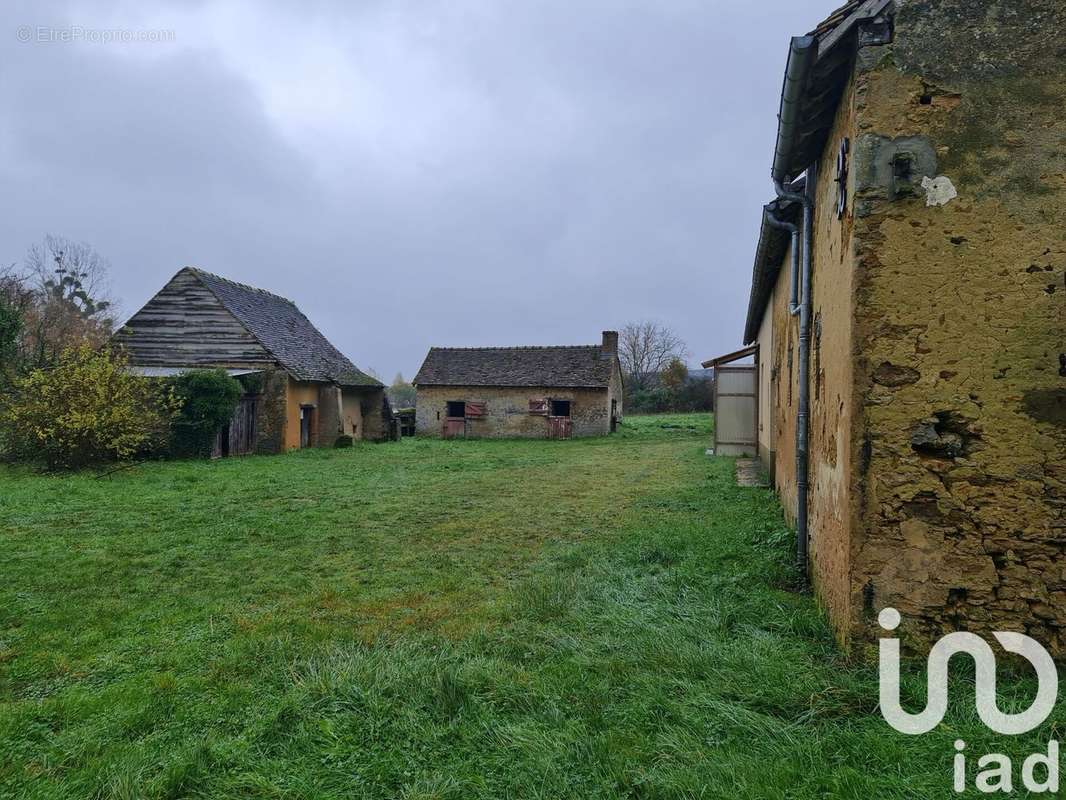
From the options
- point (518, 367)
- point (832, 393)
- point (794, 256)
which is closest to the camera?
point (832, 393)

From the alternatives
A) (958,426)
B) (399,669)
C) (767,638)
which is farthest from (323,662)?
(958,426)

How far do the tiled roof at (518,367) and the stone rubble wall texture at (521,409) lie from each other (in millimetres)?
353

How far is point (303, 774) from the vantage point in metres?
2.78

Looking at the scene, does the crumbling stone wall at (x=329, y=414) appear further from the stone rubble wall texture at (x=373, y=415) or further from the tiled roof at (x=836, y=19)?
the tiled roof at (x=836, y=19)

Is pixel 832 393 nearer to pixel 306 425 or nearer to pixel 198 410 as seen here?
pixel 198 410

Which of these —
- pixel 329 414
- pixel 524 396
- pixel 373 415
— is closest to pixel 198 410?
pixel 329 414

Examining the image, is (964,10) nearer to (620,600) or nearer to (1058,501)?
(1058,501)

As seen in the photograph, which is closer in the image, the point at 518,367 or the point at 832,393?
the point at 832,393

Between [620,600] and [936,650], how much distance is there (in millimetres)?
2267

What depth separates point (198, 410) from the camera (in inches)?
623

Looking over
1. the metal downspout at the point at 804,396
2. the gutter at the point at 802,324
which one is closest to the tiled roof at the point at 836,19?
the gutter at the point at 802,324

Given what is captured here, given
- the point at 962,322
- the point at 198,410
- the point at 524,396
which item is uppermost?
the point at 524,396

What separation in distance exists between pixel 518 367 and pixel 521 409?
2619mm

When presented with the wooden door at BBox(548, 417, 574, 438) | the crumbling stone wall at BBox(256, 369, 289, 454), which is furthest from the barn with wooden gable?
the wooden door at BBox(548, 417, 574, 438)
